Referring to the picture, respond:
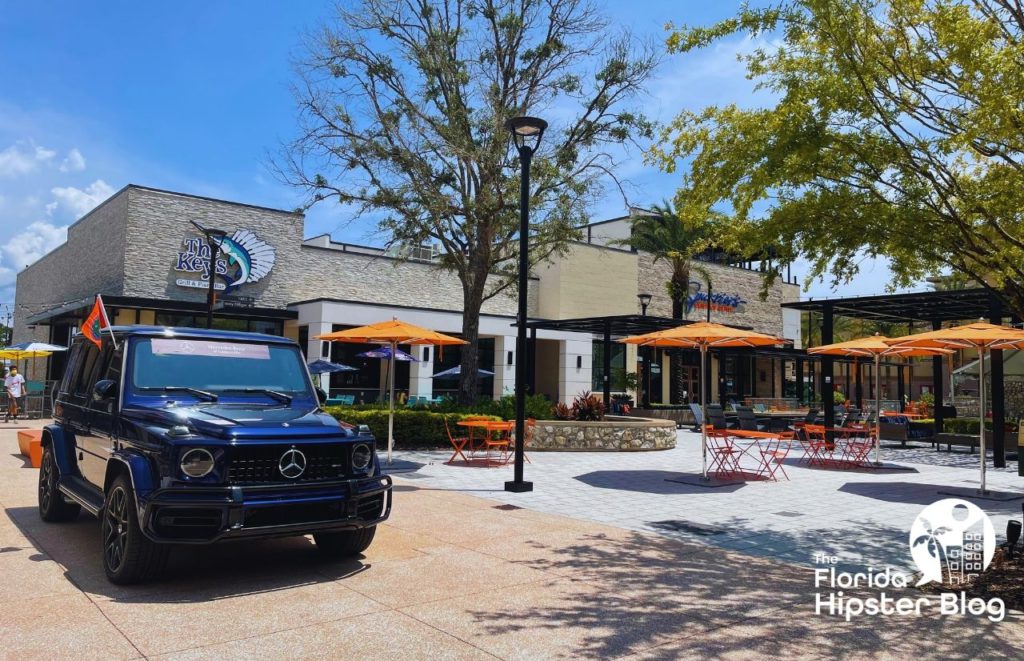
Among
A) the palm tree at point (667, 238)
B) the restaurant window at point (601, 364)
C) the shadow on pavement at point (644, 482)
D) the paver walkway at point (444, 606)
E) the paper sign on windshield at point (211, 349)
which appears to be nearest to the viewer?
the paver walkway at point (444, 606)

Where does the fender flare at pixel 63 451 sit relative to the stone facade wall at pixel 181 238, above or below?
below

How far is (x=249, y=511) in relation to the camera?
17.3 feet

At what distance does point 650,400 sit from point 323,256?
62.9 ft

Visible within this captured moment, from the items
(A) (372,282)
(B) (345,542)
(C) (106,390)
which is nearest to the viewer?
(C) (106,390)

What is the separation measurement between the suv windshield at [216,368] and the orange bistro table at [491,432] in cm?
690

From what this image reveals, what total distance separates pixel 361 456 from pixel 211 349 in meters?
1.96

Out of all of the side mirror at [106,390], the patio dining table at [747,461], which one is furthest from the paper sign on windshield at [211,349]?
the patio dining table at [747,461]

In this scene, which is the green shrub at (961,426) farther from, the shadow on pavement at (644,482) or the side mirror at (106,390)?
the side mirror at (106,390)

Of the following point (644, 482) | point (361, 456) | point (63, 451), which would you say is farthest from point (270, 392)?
point (644, 482)

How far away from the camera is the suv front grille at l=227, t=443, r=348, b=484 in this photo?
5.33 meters

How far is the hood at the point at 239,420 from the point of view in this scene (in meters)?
5.42

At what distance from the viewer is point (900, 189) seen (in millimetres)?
7121

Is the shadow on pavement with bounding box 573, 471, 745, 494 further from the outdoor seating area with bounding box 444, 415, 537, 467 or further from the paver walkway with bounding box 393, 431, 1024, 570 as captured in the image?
the outdoor seating area with bounding box 444, 415, 537, 467

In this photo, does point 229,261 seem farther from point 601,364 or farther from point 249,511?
point 249,511
